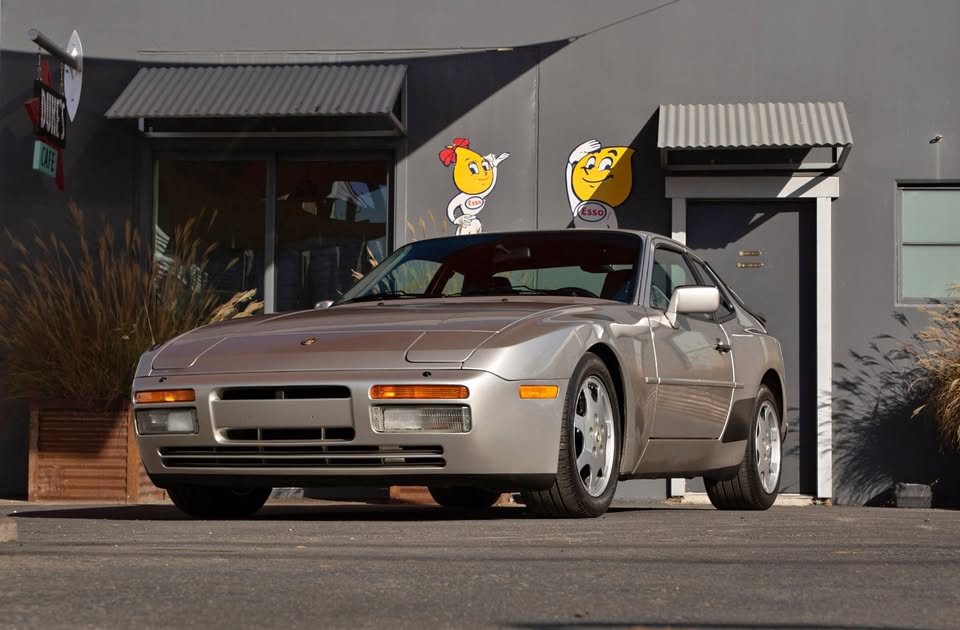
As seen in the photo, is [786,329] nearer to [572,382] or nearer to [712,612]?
[572,382]

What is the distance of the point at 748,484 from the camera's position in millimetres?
7754

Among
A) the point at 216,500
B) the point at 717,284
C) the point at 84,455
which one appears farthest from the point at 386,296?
the point at 84,455

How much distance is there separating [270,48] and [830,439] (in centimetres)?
559

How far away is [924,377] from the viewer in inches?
461

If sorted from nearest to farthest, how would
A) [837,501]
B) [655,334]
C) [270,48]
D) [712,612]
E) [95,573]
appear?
1. [712,612]
2. [95,573]
3. [655,334]
4. [837,501]
5. [270,48]

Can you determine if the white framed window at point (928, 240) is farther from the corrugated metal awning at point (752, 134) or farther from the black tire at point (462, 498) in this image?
the black tire at point (462, 498)

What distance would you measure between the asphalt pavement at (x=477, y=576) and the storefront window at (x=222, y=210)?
22.8ft

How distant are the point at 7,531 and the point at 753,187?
807cm

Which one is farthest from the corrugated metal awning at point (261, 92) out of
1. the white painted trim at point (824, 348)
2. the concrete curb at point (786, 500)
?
the concrete curb at point (786, 500)

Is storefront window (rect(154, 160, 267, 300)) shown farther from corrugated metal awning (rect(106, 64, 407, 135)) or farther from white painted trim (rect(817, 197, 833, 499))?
white painted trim (rect(817, 197, 833, 499))

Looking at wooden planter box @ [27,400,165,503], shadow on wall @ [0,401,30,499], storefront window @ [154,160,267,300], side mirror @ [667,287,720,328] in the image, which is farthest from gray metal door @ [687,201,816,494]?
shadow on wall @ [0,401,30,499]

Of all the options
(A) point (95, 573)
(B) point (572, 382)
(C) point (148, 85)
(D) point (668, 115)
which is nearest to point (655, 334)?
(B) point (572, 382)

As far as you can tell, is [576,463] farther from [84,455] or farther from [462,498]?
[84,455]

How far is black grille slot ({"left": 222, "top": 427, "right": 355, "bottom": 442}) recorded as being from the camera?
18.0 ft
